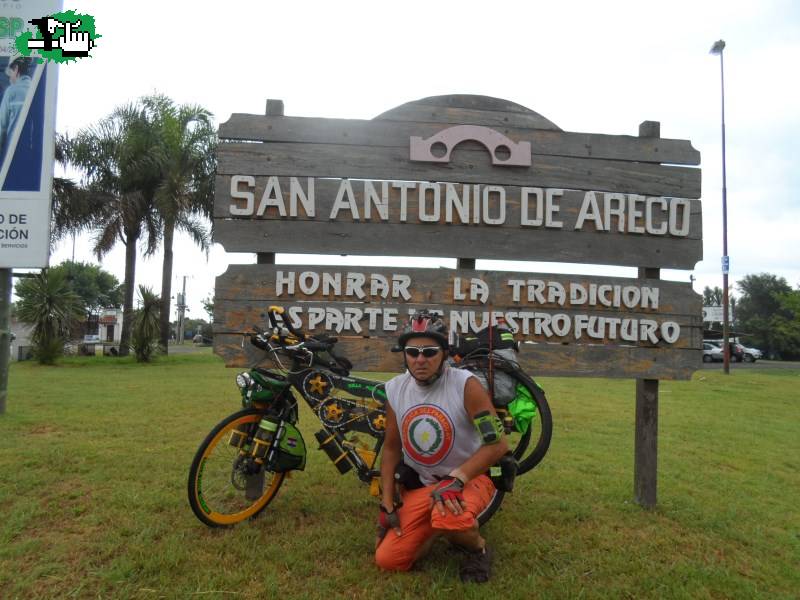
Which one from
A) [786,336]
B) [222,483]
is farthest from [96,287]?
[786,336]

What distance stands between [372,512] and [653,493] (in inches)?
87.6

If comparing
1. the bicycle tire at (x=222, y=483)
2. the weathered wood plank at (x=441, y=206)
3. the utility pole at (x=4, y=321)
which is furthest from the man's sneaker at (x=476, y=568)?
the utility pole at (x=4, y=321)

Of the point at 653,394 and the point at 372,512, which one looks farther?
the point at 653,394

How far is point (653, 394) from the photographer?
4.39m

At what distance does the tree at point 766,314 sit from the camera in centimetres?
4566

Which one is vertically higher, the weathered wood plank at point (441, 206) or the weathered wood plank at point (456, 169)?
the weathered wood plank at point (456, 169)

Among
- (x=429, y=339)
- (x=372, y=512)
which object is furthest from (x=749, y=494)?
(x=429, y=339)

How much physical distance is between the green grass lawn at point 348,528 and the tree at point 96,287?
188 ft

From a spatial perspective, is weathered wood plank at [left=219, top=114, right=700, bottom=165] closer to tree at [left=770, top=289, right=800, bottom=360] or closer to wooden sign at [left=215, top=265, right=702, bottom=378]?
wooden sign at [left=215, top=265, right=702, bottom=378]

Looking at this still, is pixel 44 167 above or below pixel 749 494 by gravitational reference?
above

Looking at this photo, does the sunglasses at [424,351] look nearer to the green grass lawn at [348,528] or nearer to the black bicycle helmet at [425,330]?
the black bicycle helmet at [425,330]

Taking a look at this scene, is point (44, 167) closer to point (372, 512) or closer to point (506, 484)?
point (372, 512)

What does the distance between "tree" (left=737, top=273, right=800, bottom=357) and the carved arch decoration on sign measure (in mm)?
48226

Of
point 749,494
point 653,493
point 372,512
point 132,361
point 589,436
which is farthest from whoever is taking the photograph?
point 132,361
